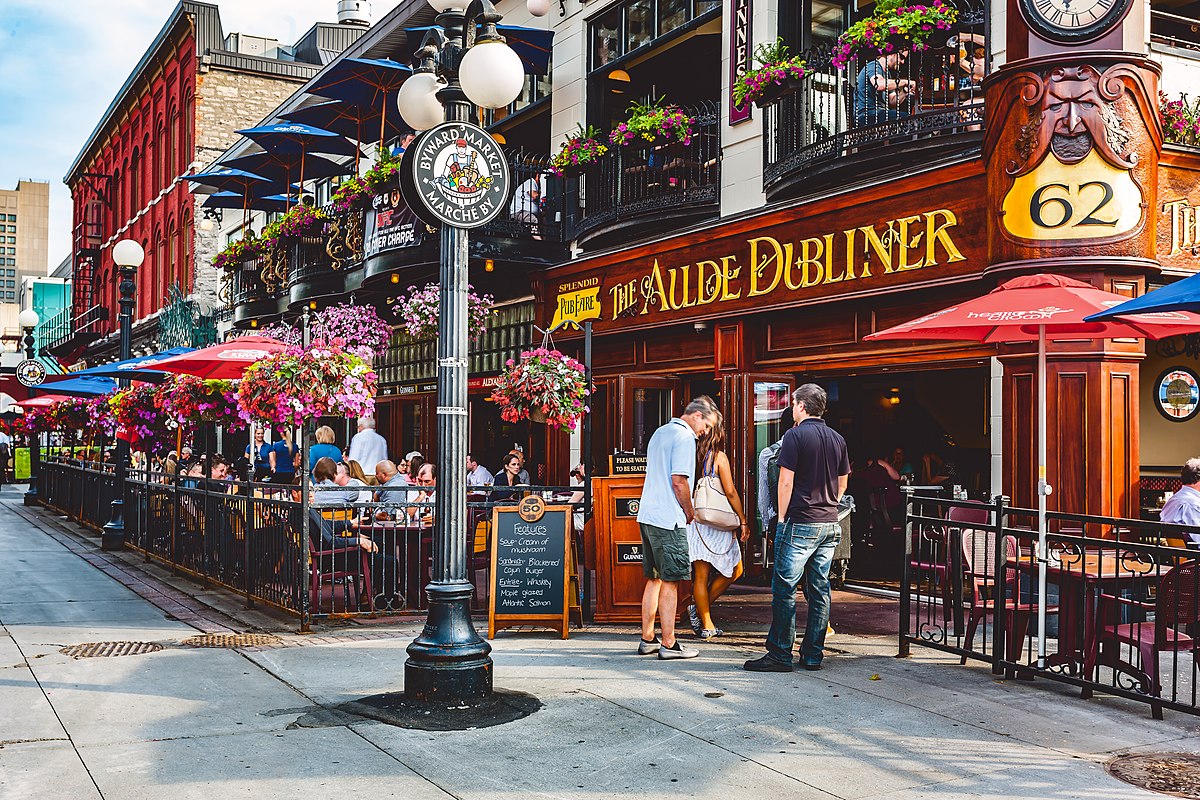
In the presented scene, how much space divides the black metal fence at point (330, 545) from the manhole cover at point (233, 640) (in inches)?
17.7

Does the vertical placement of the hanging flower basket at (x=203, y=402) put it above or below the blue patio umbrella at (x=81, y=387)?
below

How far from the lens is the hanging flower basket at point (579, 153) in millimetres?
14766

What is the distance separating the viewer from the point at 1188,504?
315 inches

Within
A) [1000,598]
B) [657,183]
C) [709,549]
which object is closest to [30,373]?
[657,183]

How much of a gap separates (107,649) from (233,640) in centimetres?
90

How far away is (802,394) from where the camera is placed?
782 centimetres

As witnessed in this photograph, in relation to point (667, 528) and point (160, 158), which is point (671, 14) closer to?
point (667, 528)

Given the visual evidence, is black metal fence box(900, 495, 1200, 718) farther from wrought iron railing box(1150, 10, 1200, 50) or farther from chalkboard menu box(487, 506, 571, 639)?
wrought iron railing box(1150, 10, 1200, 50)

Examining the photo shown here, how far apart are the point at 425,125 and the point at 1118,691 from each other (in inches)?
226

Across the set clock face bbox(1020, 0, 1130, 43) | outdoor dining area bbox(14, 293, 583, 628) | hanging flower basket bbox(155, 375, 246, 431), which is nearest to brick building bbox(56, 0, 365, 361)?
outdoor dining area bbox(14, 293, 583, 628)

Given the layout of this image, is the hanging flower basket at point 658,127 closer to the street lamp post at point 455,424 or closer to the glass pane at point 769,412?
the glass pane at point 769,412

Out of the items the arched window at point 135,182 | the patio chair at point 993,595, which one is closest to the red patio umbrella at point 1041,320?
the patio chair at point 993,595

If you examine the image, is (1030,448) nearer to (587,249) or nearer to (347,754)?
(347,754)

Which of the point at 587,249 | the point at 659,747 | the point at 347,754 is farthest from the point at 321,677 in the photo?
the point at 587,249
